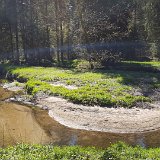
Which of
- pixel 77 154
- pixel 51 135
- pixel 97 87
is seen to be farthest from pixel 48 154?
pixel 97 87

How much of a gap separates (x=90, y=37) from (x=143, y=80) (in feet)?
53.7

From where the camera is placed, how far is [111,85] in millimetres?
30000

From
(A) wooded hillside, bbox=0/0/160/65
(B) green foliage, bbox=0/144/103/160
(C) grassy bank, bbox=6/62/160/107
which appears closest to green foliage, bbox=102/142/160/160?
(B) green foliage, bbox=0/144/103/160

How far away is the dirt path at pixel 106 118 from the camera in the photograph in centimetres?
2052

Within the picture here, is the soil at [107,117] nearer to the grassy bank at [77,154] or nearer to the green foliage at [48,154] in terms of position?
the grassy bank at [77,154]

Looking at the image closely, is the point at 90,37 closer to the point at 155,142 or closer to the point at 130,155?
the point at 155,142

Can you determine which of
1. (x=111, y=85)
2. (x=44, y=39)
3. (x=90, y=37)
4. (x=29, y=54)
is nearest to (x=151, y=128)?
(x=111, y=85)

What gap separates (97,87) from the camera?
28.9 meters

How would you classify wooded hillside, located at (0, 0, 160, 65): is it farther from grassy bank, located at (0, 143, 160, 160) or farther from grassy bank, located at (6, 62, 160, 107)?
grassy bank, located at (0, 143, 160, 160)

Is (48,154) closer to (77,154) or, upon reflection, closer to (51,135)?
(77,154)

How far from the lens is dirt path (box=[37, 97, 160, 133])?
20.5 metres

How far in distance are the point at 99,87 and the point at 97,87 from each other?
0.57 feet

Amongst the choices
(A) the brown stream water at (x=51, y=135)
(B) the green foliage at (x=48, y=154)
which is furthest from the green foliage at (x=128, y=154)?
(A) the brown stream water at (x=51, y=135)

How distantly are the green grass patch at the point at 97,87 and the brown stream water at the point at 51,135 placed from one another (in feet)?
13.0
